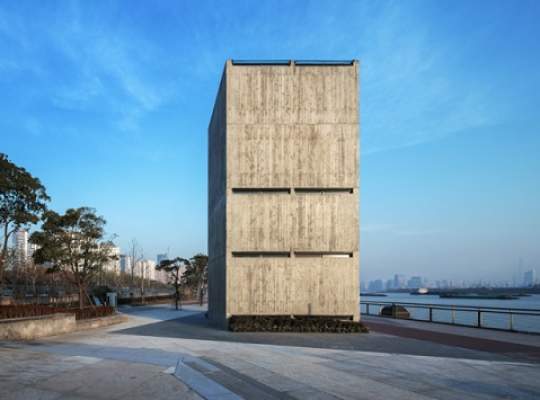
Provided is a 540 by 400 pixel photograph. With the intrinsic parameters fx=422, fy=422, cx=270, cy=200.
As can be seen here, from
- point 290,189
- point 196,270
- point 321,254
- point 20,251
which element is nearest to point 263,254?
point 321,254

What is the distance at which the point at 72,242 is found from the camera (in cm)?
3139

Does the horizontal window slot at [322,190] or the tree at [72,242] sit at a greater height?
the horizontal window slot at [322,190]

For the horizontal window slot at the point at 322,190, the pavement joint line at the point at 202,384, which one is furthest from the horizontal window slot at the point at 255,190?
the pavement joint line at the point at 202,384

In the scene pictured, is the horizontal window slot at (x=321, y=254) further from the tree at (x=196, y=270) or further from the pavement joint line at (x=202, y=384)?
the tree at (x=196, y=270)

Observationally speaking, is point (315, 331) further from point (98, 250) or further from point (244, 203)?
point (98, 250)

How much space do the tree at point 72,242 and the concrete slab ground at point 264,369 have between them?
47.9 feet

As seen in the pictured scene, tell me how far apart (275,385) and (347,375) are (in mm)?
1929

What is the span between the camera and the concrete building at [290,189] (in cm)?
2061

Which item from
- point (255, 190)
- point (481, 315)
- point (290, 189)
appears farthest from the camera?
point (481, 315)

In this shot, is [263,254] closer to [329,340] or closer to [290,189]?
[290,189]

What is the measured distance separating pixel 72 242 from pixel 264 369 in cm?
2548

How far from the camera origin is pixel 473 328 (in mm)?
20266

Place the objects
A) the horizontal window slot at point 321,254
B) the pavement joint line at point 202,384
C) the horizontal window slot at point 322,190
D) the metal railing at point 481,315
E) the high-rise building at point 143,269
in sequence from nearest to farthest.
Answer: the pavement joint line at point 202,384
the metal railing at point 481,315
the horizontal window slot at point 321,254
the horizontal window slot at point 322,190
the high-rise building at point 143,269

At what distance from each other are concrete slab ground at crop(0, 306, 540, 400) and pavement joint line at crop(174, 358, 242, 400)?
23 millimetres
